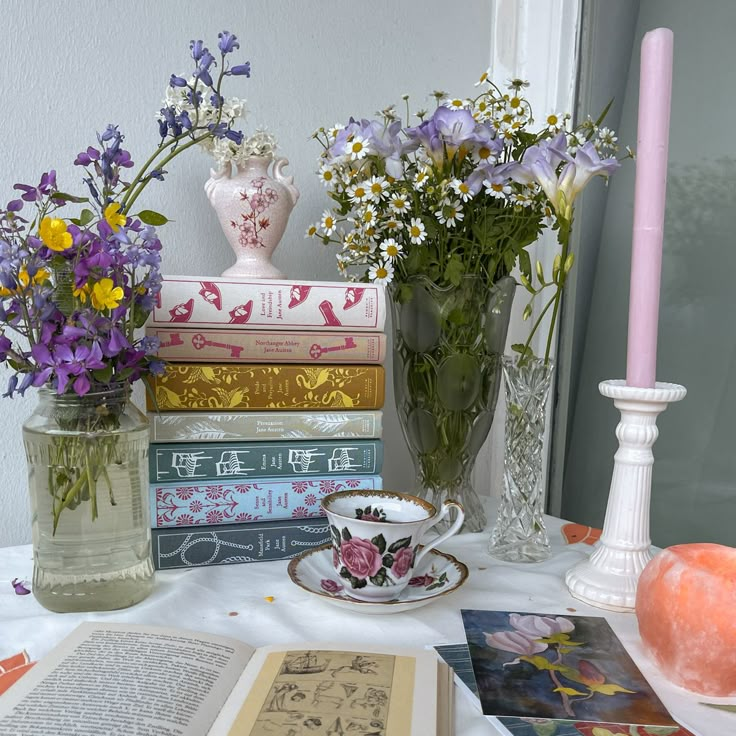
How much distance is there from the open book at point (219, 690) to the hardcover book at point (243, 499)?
0.16m

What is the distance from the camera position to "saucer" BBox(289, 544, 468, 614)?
547 mm

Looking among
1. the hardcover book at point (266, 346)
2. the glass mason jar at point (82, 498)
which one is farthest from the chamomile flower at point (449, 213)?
the glass mason jar at point (82, 498)

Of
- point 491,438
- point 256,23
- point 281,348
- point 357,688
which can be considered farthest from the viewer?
point 491,438

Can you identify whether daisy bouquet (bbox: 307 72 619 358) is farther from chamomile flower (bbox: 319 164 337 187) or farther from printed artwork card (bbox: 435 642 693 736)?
printed artwork card (bbox: 435 642 693 736)

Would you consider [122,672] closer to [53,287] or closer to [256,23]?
[53,287]

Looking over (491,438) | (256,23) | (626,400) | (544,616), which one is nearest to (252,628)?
(544,616)

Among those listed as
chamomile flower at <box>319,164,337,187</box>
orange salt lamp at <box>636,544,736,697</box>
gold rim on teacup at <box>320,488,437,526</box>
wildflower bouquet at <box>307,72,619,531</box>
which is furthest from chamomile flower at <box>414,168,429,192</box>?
orange salt lamp at <box>636,544,736,697</box>

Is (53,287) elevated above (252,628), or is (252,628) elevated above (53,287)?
(53,287)

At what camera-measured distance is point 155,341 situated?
1.89 ft

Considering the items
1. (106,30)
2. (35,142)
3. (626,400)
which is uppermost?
(106,30)

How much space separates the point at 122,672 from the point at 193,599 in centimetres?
15

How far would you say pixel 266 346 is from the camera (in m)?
0.66

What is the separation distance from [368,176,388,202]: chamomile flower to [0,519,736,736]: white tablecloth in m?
0.39

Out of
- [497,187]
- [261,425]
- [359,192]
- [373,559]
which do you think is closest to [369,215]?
[359,192]
